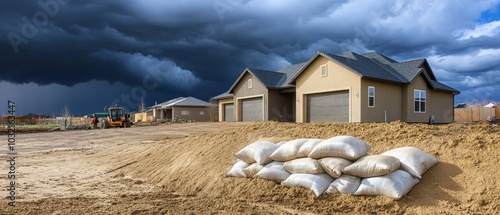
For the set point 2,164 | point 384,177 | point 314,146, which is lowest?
point 2,164

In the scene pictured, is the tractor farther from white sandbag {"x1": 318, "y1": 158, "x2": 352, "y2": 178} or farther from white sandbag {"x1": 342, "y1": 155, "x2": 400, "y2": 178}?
white sandbag {"x1": 342, "y1": 155, "x2": 400, "y2": 178}

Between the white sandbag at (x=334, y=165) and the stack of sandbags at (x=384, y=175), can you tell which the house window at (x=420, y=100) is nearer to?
the stack of sandbags at (x=384, y=175)

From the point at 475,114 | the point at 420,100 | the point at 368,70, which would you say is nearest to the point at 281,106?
the point at 368,70

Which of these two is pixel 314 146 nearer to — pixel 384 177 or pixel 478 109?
pixel 384 177

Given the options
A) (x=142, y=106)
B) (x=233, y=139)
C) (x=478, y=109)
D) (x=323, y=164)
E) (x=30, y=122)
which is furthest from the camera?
(x=142, y=106)

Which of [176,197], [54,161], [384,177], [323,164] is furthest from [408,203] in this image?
[54,161]

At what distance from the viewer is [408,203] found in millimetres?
5340

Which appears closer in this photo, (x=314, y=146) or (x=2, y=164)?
(x=314, y=146)

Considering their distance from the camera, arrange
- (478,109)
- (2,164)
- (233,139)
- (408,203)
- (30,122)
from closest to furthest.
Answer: (408,203) → (233,139) → (2,164) → (478,109) → (30,122)

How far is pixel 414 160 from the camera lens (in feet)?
19.0

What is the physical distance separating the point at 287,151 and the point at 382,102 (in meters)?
15.3

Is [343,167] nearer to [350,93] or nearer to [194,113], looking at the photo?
[350,93]

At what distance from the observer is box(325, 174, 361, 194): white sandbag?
571cm

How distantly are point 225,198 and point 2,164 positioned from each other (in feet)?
31.6
